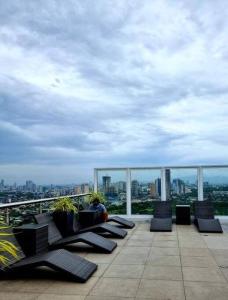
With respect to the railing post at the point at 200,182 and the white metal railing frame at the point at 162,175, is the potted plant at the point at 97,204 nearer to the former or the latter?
the white metal railing frame at the point at 162,175

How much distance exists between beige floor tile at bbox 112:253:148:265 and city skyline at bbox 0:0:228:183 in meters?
5.09

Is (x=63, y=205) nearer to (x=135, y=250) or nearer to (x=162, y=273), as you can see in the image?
(x=135, y=250)

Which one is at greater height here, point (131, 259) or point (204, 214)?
point (204, 214)

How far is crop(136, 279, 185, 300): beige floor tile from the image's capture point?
4199 millimetres

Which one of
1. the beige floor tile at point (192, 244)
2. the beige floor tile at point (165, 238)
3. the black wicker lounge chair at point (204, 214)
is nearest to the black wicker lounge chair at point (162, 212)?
the black wicker lounge chair at point (204, 214)

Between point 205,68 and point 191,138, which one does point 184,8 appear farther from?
point 191,138

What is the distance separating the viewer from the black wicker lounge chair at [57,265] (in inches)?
188

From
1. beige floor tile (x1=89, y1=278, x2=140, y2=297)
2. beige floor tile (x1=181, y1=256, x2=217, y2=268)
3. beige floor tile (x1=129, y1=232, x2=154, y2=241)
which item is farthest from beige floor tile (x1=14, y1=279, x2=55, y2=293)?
beige floor tile (x1=129, y1=232, x2=154, y2=241)

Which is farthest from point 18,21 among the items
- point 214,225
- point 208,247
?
point 214,225

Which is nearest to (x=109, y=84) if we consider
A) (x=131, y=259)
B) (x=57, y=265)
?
(x=131, y=259)

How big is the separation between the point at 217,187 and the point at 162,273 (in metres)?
7.18

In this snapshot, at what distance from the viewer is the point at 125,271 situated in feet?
17.8

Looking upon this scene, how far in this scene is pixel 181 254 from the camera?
21.9 ft

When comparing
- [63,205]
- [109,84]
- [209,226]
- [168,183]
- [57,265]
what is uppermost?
[109,84]
